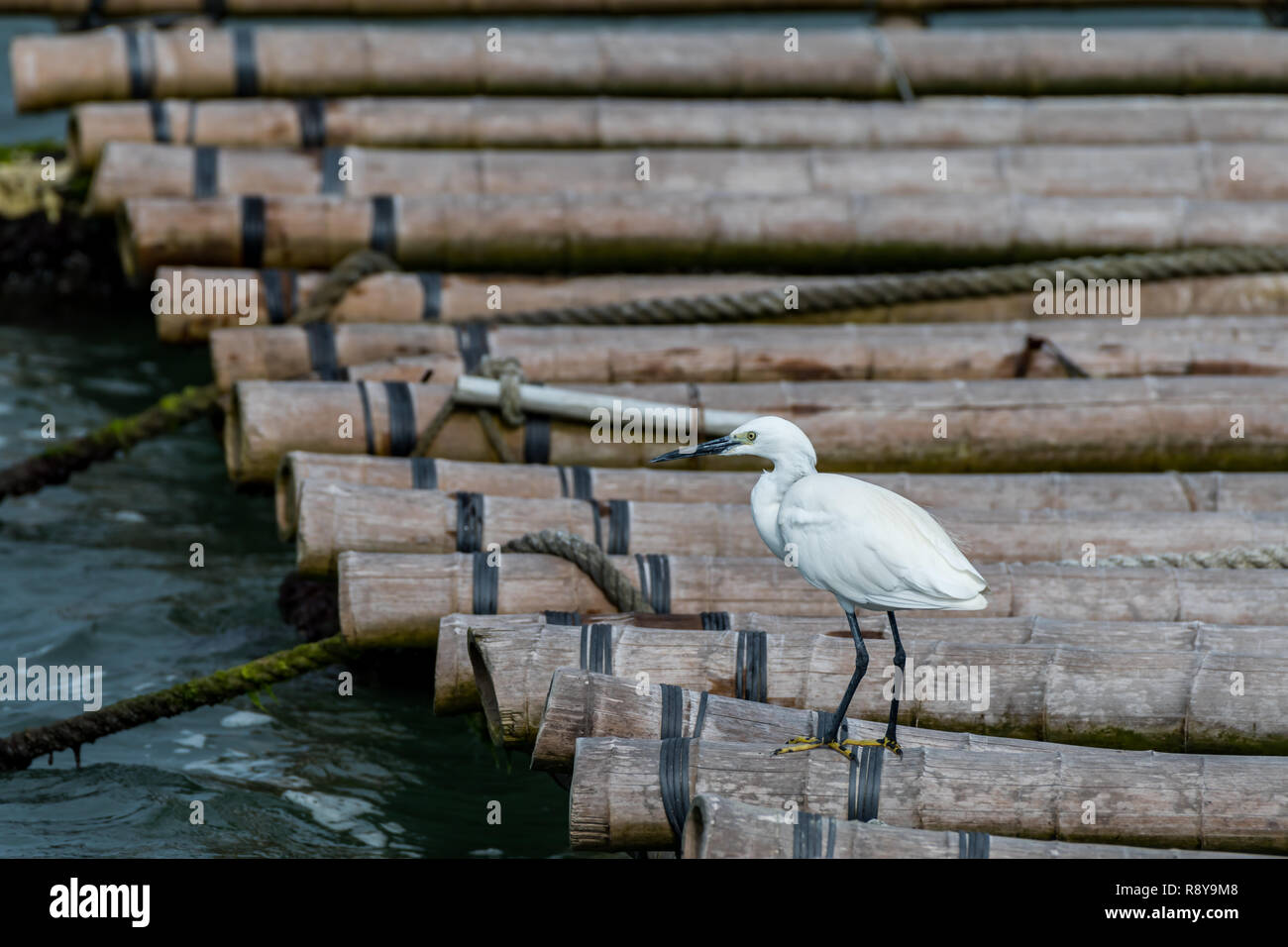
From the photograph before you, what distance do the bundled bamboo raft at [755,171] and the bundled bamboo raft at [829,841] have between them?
20.5 ft

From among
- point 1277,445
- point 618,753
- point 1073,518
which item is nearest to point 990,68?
point 1277,445

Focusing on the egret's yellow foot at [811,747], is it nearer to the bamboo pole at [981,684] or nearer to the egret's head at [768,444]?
the bamboo pole at [981,684]

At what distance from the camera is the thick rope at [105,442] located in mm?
9438

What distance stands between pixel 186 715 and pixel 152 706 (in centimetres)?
105

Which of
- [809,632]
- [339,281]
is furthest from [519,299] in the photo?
[809,632]

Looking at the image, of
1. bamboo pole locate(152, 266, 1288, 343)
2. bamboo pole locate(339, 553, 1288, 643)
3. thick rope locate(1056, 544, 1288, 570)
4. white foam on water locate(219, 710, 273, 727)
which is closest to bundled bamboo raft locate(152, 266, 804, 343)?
bamboo pole locate(152, 266, 1288, 343)

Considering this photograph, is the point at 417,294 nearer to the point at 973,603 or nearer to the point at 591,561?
the point at 591,561

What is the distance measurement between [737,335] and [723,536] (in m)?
2.03

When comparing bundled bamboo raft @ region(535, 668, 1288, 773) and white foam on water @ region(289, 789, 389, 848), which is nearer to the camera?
bundled bamboo raft @ region(535, 668, 1288, 773)

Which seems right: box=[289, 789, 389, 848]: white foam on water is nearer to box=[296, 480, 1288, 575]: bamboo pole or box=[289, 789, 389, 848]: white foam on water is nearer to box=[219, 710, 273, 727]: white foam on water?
box=[219, 710, 273, 727]: white foam on water

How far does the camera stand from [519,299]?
10.1 meters

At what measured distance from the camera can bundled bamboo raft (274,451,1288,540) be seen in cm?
804

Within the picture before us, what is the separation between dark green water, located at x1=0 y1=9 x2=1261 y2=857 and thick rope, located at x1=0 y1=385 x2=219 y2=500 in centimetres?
52
